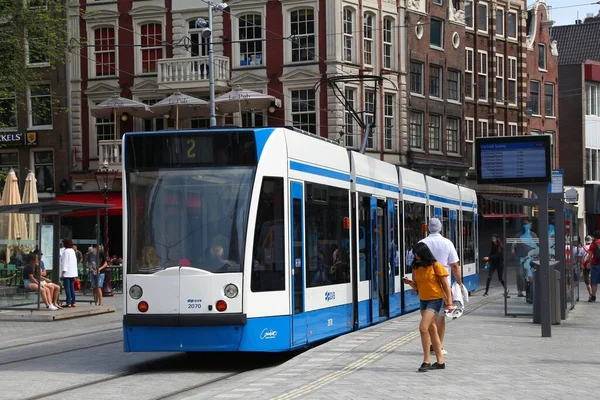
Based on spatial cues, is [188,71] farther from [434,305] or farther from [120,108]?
[434,305]

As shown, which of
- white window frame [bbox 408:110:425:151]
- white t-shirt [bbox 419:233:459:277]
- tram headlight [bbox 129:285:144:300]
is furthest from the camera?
white window frame [bbox 408:110:425:151]

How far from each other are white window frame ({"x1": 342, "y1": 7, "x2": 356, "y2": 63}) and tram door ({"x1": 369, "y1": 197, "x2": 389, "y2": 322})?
2547cm

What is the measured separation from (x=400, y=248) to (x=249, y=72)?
983 inches

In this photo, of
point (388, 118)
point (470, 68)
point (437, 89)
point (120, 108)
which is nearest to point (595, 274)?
Result: point (388, 118)

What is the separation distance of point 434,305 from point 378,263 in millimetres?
7439

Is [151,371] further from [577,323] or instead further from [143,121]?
[143,121]

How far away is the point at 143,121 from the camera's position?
158ft

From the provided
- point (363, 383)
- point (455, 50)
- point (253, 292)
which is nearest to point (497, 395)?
point (363, 383)

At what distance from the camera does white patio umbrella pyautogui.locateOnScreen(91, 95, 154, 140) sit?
146 ft

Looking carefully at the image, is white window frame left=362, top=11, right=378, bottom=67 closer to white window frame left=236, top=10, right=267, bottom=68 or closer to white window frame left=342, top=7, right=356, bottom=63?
white window frame left=342, top=7, right=356, bottom=63

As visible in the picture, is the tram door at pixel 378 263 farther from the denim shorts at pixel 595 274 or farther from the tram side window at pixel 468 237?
the tram side window at pixel 468 237

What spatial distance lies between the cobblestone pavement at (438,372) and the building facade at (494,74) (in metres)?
40.3

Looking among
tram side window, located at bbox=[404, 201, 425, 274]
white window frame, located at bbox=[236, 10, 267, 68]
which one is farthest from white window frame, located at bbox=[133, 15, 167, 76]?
tram side window, located at bbox=[404, 201, 425, 274]

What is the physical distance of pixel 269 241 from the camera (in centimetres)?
1448
